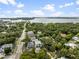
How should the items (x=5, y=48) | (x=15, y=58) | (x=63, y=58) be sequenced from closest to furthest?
(x=63, y=58)
(x=15, y=58)
(x=5, y=48)

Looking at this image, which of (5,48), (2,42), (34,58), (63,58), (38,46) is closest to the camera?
(34,58)

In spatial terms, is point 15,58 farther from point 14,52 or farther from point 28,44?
point 28,44

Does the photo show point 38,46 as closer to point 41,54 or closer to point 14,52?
point 14,52

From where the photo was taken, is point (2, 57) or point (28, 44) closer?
point (2, 57)

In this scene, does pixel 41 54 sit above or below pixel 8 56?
above

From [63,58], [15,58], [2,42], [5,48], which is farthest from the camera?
[2,42]

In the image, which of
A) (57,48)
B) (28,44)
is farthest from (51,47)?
(28,44)

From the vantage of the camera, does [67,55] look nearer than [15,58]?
Yes

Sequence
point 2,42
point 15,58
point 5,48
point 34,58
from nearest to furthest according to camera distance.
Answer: point 34,58, point 15,58, point 5,48, point 2,42

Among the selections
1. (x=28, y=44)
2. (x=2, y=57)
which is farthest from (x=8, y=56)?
(x=28, y=44)
